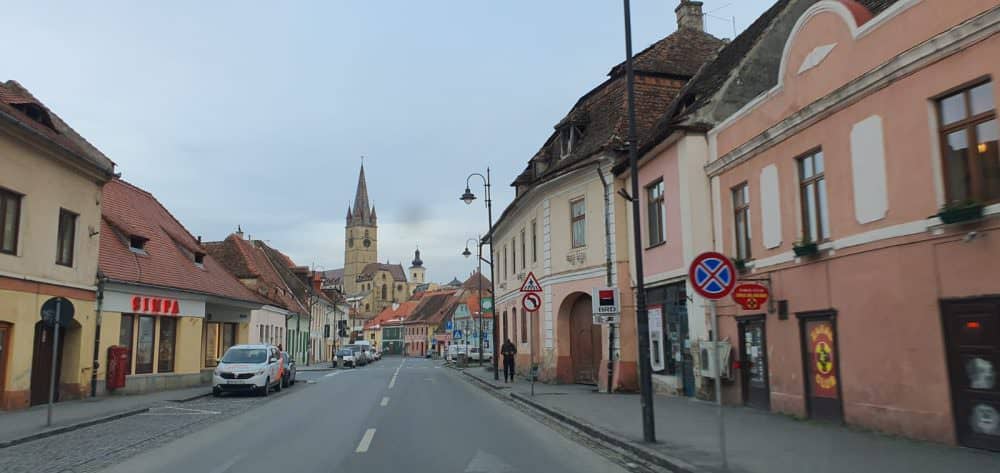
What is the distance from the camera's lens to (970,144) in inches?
388

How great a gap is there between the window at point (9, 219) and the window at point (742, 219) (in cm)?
1732

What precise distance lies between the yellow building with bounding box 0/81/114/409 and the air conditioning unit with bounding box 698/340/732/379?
16.6 meters

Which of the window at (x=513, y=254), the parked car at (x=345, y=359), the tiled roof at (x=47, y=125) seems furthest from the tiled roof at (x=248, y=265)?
the tiled roof at (x=47, y=125)

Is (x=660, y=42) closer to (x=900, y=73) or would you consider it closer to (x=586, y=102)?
(x=586, y=102)

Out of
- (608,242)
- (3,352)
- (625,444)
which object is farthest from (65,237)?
(625,444)

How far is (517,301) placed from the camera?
Answer: 1314 inches

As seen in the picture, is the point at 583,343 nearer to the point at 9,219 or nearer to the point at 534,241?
the point at 534,241

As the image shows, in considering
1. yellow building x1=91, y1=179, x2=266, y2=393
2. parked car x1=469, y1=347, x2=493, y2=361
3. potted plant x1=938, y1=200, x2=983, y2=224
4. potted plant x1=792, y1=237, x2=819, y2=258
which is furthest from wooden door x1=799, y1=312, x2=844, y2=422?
parked car x1=469, y1=347, x2=493, y2=361

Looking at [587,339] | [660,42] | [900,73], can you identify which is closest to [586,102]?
[660,42]

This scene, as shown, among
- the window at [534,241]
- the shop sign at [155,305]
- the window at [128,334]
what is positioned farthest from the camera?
the window at [534,241]

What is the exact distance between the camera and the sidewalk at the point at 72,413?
44.2 feet

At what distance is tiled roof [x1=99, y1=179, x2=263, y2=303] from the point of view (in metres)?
24.3

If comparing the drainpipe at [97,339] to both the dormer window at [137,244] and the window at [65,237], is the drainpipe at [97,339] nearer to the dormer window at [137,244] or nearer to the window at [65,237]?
the window at [65,237]

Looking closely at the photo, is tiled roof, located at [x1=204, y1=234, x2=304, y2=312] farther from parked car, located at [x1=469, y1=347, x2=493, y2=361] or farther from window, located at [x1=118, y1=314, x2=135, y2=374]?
window, located at [x1=118, y1=314, x2=135, y2=374]
